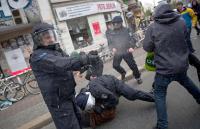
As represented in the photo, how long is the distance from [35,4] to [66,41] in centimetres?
294

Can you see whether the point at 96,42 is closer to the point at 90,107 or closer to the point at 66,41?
the point at 66,41

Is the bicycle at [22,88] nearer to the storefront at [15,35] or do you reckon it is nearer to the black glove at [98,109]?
the storefront at [15,35]

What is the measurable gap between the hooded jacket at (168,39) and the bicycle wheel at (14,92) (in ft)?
24.2

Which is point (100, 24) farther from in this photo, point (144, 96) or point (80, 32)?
point (144, 96)

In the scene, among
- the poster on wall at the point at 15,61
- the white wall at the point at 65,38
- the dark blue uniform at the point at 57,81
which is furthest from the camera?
the white wall at the point at 65,38

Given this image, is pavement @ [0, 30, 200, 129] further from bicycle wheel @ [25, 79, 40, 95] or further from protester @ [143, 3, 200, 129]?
bicycle wheel @ [25, 79, 40, 95]

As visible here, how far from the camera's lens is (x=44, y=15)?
49.4 ft

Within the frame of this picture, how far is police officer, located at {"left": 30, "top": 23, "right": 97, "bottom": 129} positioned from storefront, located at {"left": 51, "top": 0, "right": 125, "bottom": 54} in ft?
40.3

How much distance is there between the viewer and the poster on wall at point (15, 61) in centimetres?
1437

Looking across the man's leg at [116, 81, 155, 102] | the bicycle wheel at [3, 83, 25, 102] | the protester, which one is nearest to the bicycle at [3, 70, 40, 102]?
the bicycle wheel at [3, 83, 25, 102]

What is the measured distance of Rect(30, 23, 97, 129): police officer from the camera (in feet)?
10.1

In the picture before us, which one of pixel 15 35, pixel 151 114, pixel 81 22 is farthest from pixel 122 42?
pixel 81 22

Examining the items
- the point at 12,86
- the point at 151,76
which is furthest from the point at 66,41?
the point at 151,76

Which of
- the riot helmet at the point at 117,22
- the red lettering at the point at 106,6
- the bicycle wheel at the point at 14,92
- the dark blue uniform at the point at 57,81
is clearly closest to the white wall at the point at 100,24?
the red lettering at the point at 106,6
